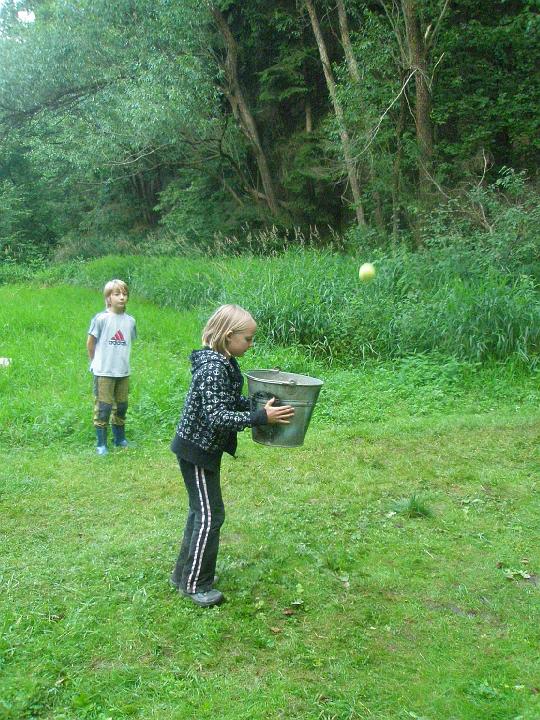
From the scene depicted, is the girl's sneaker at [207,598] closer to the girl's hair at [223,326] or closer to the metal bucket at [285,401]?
the metal bucket at [285,401]

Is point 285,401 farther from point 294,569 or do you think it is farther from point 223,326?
point 294,569

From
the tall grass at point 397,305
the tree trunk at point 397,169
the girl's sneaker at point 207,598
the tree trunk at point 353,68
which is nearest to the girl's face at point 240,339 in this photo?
the girl's sneaker at point 207,598

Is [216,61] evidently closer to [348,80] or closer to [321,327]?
[348,80]

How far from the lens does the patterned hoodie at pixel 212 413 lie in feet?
11.6

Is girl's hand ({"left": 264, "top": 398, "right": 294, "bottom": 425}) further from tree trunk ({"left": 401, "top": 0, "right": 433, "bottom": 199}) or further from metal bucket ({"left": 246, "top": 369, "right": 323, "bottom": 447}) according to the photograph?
tree trunk ({"left": 401, "top": 0, "right": 433, "bottom": 199})

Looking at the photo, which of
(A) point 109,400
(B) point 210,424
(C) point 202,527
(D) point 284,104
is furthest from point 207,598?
(D) point 284,104

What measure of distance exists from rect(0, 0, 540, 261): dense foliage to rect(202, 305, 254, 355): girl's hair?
8.34 m

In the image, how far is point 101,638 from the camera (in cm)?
337

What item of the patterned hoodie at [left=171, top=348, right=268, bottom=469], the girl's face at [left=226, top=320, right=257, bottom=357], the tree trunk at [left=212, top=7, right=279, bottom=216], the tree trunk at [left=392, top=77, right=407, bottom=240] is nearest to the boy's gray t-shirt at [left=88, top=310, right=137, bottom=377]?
the patterned hoodie at [left=171, top=348, right=268, bottom=469]

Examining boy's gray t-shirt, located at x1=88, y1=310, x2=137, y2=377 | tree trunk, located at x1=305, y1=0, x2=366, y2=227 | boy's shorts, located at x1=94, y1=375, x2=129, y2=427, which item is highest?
tree trunk, located at x1=305, y1=0, x2=366, y2=227

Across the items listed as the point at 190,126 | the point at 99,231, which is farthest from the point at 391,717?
the point at 99,231

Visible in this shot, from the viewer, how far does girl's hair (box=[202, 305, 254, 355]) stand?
3609 millimetres

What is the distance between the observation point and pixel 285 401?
365cm

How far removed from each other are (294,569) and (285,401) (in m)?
1.09
